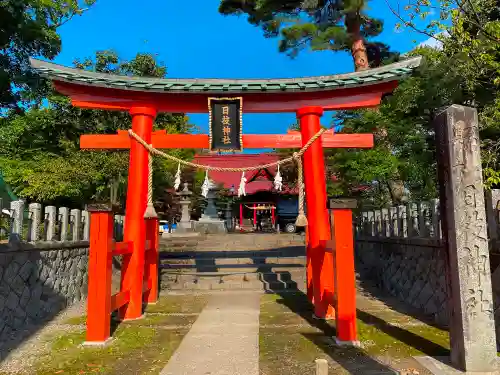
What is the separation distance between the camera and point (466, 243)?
3924 mm

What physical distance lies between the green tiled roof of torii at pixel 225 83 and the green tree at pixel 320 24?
8.62 metres

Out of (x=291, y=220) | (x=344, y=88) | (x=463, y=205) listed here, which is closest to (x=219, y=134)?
(x=344, y=88)

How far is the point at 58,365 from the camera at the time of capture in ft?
14.1

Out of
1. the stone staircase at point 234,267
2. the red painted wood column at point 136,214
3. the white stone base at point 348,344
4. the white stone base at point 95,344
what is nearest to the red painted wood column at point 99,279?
the white stone base at point 95,344

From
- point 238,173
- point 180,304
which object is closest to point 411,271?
point 180,304

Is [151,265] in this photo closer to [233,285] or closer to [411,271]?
[233,285]

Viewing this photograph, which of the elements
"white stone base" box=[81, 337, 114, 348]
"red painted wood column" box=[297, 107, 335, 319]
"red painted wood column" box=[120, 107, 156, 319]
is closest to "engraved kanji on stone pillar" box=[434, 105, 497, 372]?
"red painted wood column" box=[297, 107, 335, 319]

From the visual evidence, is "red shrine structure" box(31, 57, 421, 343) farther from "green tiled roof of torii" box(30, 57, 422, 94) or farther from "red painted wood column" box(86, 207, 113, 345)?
"red painted wood column" box(86, 207, 113, 345)

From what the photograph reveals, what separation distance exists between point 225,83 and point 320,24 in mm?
11216

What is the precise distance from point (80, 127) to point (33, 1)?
545cm

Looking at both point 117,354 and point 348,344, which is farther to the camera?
point 348,344

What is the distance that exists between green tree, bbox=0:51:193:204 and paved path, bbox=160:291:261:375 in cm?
911

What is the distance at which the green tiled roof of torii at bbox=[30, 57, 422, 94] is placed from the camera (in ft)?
22.2

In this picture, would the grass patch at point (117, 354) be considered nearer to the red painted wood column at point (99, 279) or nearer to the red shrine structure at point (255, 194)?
the red painted wood column at point (99, 279)
